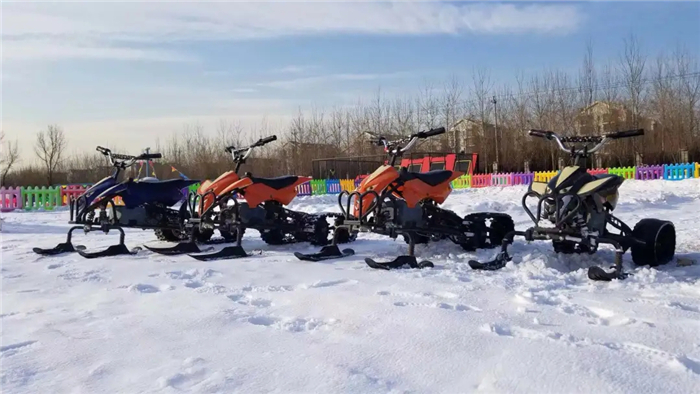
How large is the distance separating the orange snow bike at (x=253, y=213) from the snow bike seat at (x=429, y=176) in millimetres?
1122

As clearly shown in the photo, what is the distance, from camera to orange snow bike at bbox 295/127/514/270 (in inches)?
255

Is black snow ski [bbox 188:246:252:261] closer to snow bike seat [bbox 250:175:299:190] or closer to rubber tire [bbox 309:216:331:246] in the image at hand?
snow bike seat [bbox 250:175:299:190]

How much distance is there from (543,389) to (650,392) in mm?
445

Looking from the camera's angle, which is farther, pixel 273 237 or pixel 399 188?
pixel 273 237

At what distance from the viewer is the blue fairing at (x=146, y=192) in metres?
8.05

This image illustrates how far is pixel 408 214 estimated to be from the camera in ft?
22.1

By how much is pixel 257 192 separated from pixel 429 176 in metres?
2.39

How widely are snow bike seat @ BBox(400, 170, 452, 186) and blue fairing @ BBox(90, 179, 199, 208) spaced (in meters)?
3.72

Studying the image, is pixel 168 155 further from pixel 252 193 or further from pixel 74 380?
pixel 74 380

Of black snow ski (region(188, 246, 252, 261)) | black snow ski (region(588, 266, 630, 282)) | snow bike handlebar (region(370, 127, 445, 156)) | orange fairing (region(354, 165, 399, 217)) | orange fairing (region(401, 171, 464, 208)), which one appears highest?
snow bike handlebar (region(370, 127, 445, 156))

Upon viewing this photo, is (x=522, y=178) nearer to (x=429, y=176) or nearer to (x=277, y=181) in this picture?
(x=277, y=181)

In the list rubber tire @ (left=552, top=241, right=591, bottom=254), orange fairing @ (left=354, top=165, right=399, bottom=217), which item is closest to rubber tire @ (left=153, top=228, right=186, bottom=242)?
orange fairing @ (left=354, top=165, right=399, bottom=217)

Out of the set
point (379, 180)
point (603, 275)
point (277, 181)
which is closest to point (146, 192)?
point (277, 181)

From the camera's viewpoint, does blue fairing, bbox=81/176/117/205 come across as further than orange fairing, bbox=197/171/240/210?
Yes
